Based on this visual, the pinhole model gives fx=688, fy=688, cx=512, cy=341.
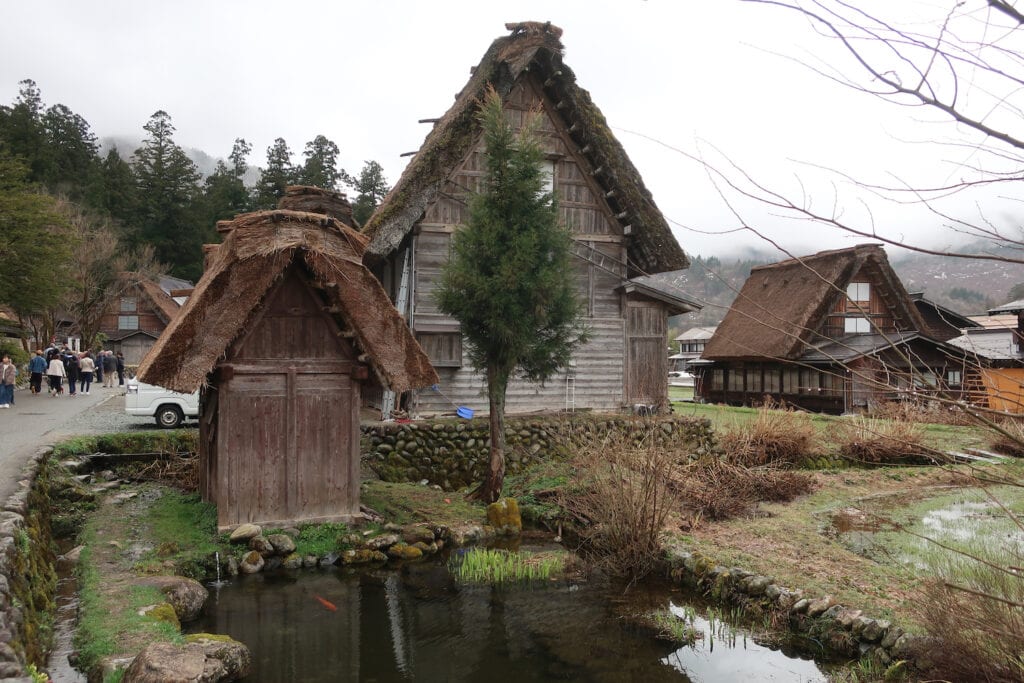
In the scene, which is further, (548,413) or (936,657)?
(548,413)

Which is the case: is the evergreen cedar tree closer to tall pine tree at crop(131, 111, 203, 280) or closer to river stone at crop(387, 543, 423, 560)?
river stone at crop(387, 543, 423, 560)

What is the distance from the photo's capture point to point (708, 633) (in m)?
7.42

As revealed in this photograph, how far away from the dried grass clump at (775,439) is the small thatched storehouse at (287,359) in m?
7.86

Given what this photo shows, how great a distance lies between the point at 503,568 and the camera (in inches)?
367

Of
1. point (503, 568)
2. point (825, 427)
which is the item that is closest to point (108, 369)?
point (503, 568)

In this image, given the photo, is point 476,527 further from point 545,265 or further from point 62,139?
point 62,139

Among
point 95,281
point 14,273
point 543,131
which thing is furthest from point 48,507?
point 95,281

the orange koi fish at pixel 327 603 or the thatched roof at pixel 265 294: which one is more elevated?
the thatched roof at pixel 265 294

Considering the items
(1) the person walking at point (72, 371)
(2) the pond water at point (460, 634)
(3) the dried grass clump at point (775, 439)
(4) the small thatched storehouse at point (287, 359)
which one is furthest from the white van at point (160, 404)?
(3) the dried grass clump at point (775, 439)

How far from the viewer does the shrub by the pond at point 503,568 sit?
9211 millimetres

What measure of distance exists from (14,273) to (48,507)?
18.8m

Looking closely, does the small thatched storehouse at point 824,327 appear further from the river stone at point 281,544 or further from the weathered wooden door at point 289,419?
the river stone at point 281,544

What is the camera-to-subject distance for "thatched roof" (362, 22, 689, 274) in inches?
632

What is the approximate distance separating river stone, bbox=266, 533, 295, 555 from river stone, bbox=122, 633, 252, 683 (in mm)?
2932
